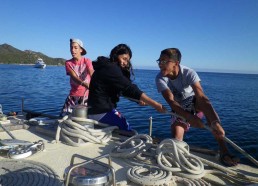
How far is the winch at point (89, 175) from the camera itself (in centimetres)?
174

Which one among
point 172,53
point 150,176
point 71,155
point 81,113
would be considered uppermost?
point 172,53

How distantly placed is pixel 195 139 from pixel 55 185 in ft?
31.0

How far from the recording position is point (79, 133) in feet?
13.5

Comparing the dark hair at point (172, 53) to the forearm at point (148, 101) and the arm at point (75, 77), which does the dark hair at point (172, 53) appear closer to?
the forearm at point (148, 101)

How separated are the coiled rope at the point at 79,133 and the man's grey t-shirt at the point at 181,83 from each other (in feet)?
3.95

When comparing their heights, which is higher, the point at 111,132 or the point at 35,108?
the point at 111,132

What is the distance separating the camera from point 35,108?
62.0 feet

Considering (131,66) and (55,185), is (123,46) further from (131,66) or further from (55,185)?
(55,185)

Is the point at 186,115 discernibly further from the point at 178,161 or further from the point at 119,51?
the point at 119,51

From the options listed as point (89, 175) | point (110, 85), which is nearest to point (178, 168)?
point (89, 175)

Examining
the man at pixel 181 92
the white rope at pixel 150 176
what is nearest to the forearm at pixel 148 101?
the man at pixel 181 92

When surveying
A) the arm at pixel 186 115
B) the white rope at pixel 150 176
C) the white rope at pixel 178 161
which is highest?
the arm at pixel 186 115

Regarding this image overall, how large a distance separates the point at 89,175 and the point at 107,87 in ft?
8.79

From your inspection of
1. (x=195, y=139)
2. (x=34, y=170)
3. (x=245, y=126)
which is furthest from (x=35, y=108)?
(x=34, y=170)
